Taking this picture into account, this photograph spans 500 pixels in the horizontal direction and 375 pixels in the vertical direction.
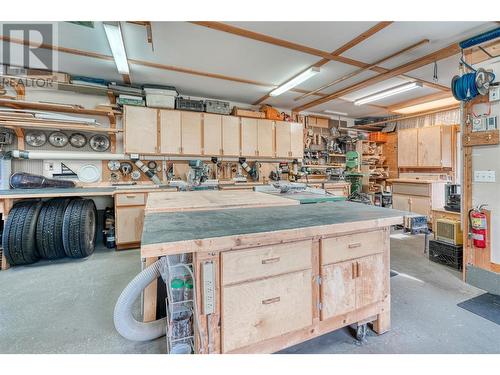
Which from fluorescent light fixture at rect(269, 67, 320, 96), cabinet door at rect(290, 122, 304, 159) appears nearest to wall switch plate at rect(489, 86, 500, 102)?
fluorescent light fixture at rect(269, 67, 320, 96)

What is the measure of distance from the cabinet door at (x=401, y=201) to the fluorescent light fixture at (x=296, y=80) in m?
3.90

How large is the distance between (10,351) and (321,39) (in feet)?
13.6

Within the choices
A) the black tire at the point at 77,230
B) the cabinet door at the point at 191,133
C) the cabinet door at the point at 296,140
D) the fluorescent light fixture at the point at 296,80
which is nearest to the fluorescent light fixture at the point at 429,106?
the cabinet door at the point at 296,140

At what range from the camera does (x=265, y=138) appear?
17.4 ft

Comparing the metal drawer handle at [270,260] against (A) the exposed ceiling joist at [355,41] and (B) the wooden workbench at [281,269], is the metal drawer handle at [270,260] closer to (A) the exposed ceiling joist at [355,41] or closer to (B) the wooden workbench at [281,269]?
(B) the wooden workbench at [281,269]

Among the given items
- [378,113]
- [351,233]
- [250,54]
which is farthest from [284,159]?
Result: [351,233]

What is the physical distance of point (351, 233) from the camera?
1.59 meters

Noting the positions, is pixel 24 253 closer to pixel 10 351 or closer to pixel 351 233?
pixel 10 351

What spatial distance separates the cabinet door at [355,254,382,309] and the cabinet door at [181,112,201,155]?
3745 mm

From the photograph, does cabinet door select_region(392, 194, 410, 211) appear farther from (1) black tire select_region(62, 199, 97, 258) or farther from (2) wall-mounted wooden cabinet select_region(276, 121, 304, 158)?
(1) black tire select_region(62, 199, 97, 258)

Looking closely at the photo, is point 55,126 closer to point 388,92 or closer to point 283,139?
point 283,139

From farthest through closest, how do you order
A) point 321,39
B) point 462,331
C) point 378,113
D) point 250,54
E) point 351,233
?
point 378,113
point 250,54
point 321,39
point 462,331
point 351,233

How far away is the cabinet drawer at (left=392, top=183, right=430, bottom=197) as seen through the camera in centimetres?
530

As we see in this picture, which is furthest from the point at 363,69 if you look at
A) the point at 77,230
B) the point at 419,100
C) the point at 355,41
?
the point at 77,230
